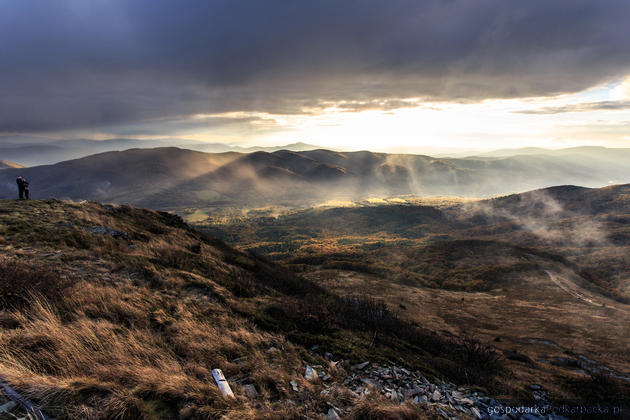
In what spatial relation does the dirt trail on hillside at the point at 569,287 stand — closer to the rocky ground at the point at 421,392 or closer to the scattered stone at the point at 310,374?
the rocky ground at the point at 421,392

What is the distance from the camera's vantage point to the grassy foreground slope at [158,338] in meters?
3.96

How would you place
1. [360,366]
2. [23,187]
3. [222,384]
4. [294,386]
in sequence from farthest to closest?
1. [23,187]
2. [360,366]
3. [294,386]
4. [222,384]

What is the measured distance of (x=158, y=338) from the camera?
6.14m

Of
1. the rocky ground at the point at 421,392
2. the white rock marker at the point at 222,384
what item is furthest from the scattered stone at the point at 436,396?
the white rock marker at the point at 222,384

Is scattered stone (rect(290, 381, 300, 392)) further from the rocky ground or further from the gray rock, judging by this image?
the gray rock

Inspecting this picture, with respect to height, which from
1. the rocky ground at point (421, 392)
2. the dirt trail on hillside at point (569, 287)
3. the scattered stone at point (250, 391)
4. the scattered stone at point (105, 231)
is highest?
the scattered stone at point (105, 231)

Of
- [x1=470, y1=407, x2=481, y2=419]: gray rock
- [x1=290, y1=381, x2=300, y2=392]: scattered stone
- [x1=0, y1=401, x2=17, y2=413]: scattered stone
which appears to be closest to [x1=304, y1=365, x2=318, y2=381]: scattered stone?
[x1=290, y1=381, x2=300, y2=392]: scattered stone

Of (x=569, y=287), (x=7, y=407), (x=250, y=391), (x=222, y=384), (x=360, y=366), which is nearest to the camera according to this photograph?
(x=7, y=407)

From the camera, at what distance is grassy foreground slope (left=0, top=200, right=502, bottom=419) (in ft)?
13.0

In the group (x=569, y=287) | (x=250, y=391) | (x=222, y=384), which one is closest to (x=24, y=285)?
(x=222, y=384)

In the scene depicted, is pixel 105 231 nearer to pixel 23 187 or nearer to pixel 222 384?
pixel 23 187

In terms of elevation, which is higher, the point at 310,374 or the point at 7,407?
the point at 7,407

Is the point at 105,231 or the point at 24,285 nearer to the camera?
the point at 24,285

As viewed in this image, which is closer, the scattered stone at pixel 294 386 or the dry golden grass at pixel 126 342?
the dry golden grass at pixel 126 342
